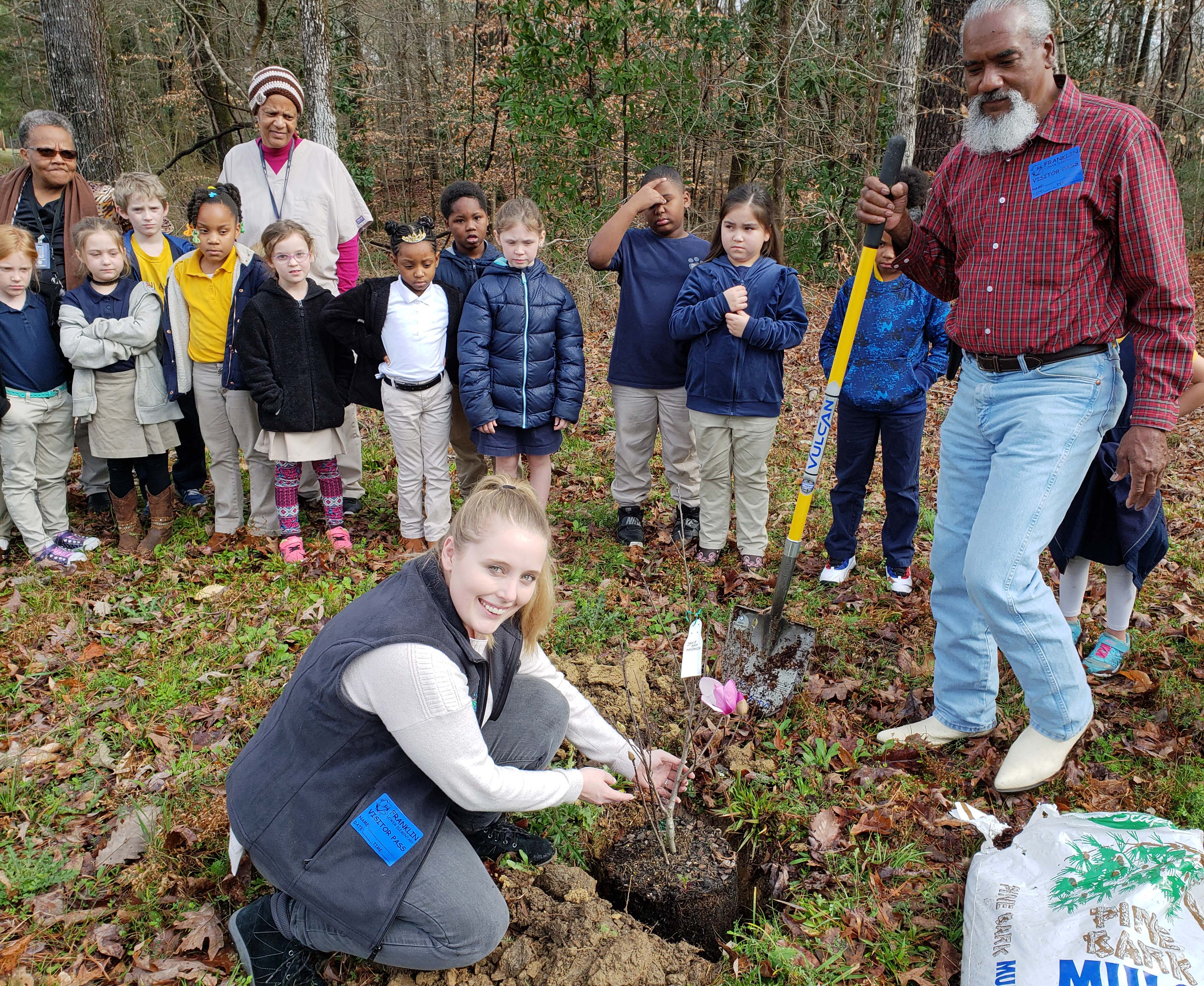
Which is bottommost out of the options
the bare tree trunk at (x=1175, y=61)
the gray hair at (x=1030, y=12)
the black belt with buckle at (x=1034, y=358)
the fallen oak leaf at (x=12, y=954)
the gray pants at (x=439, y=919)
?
the fallen oak leaf at (x=12, y=954)

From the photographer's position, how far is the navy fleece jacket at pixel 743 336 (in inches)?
182

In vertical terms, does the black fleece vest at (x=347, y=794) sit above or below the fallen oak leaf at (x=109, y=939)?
above

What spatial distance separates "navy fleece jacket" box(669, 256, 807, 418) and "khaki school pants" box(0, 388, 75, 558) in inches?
146

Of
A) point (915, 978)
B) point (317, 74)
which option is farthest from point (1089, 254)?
point (317, 74)

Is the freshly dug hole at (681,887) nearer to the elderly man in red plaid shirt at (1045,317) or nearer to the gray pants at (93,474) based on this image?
the elderly man in red plaid shirt at (1045,317)

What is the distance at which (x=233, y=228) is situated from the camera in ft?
16.5

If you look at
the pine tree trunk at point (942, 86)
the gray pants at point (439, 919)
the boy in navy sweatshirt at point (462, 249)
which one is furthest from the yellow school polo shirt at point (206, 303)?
the pine tree trunk at point (942, 86)

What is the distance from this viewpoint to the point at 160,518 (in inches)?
210

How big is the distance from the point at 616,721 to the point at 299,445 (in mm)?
2645

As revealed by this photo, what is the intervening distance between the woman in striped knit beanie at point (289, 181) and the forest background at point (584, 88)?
3.16 meters

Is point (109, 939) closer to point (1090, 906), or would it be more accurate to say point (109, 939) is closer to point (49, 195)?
point (1090, 906)

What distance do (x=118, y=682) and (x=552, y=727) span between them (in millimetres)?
2339

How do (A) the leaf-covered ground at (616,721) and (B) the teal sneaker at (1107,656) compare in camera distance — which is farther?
(B) the teal sneaker at (1107,656)

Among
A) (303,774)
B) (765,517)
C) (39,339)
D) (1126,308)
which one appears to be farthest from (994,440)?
(39,339)
